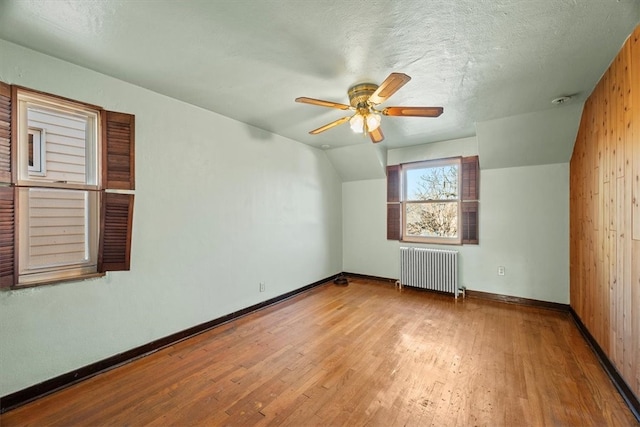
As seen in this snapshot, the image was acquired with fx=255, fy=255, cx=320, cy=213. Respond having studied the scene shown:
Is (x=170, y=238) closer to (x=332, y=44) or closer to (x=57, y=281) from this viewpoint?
(x=57, y=281)

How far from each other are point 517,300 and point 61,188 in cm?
538

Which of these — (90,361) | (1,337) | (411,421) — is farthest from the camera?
(90,361)

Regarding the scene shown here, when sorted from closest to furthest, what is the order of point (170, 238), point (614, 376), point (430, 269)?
point (614, 376) → point (170, 238) → point (430, 269)

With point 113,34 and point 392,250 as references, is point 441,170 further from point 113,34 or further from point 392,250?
point 113,34

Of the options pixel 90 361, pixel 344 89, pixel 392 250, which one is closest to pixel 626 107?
pixel 344 89

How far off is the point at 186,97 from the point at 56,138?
1.10m

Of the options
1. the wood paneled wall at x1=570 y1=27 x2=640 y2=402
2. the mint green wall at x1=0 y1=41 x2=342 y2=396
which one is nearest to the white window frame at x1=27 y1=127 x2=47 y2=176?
the mint green wall at x1=0 y1=41 x2=342 y2=396

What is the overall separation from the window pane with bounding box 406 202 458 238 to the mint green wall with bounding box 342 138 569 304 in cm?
36

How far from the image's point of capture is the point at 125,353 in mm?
2279

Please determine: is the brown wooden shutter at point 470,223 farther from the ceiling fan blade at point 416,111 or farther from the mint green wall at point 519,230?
the ceiling fan blade at point 416,111

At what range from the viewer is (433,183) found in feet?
14.6

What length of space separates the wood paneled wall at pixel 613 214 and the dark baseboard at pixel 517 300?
643mm

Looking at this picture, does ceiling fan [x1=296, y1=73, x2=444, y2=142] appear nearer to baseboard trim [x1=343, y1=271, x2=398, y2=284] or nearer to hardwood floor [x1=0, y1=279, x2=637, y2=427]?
hardwood floor [x1=0, y1=279, x2=637, y2=427]

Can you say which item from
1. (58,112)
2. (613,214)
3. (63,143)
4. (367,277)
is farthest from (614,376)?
(58,112)
